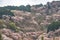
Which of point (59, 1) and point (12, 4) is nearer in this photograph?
point (59, 1)

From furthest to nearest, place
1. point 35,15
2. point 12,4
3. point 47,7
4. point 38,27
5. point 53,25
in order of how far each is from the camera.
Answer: point 12,4 < point 47,7 < point 35,15 < point 38,27 < point 53,25

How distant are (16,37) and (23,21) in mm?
25565

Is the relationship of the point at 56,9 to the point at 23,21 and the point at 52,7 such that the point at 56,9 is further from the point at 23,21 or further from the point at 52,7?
the point at 23,21

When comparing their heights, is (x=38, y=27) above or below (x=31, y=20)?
below

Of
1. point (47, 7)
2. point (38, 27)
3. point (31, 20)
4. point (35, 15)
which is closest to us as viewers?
point (38, 27)

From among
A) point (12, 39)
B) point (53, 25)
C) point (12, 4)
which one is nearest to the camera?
point (12, 39)

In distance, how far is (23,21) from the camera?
84938 millimetres

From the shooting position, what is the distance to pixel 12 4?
136375mm

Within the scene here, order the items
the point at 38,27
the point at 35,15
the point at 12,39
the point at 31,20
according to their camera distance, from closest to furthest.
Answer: the point at 12,39 < the point at 38,27 < the point at 31,20 < the point at 35,15

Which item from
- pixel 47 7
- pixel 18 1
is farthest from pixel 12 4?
pixel 47 7

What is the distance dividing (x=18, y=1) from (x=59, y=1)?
36.2 m

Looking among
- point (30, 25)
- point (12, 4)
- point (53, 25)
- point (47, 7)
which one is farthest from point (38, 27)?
point (12, 4)

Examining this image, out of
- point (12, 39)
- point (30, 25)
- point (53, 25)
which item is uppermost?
point (30, 25)

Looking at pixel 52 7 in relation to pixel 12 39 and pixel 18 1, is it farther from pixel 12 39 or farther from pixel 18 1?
pixel 12 39
